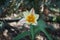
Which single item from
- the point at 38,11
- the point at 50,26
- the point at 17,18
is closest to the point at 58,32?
the point at 50,26

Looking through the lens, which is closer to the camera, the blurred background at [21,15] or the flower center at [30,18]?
the flower center at [30,18]

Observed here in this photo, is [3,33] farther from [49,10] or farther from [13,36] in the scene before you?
[49,10]

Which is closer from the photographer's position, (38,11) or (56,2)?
(38,11)

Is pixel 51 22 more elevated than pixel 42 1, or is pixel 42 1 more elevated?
pixel 42 1

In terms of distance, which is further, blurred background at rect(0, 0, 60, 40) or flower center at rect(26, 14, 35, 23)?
blurred background at rect(0, 0, 60, 40)

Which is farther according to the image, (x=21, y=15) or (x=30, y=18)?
(x=21, y=15)

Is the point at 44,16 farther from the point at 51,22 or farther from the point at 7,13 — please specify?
the point at 7,13

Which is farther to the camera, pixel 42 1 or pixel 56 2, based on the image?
pixel 56 2

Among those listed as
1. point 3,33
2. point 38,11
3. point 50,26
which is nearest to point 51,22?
point 50,26

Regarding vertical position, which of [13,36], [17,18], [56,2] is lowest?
[13,36]
